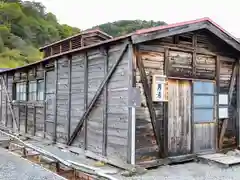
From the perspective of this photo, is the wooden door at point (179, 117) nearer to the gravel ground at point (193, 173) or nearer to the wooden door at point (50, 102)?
the gravel ground at point (193, 173)

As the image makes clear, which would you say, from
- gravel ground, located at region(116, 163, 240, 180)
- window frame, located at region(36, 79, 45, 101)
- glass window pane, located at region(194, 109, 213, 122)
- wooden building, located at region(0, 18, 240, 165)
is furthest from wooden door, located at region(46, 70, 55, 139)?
glass window pane, located at region(194, 109, 213, 122)

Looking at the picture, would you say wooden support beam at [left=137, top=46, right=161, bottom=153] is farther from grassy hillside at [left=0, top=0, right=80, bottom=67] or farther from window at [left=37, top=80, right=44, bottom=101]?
grassy hillside at [left=0, top=0, right=80, bottom=67]

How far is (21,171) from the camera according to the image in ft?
23.8

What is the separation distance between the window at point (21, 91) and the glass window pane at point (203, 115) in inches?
323

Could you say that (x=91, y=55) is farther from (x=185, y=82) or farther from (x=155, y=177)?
(x=155, y=177)

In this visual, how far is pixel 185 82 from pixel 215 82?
4.06 feet

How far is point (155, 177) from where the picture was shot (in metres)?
6.56

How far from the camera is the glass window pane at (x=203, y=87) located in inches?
333

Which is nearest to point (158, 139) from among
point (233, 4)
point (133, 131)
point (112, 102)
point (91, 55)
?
point (133, 131)

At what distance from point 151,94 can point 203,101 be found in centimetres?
207

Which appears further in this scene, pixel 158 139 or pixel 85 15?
pixel 85 15

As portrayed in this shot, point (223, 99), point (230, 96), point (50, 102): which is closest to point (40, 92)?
point (50, 102)

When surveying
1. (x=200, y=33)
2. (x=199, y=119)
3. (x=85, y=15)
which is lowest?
(x=199, y=119)

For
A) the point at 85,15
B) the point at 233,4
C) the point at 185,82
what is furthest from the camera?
the point at 85,15
